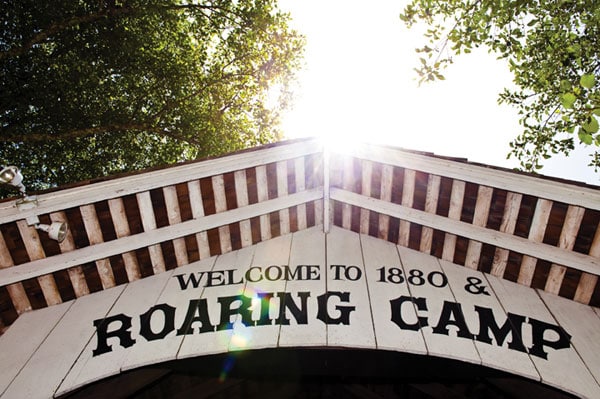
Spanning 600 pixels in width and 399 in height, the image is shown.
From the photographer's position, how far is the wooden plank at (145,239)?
387 centimetres

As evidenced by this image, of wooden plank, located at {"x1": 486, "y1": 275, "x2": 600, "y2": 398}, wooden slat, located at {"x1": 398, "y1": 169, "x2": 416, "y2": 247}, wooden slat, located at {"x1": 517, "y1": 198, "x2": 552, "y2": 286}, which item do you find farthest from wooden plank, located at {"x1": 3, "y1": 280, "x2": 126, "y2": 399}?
wooden slat, located at {"x1": 517, "y1": 198, "x2": 552, "y2": 286}

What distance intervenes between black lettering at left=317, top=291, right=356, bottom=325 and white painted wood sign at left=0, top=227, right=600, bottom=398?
0.5 inches

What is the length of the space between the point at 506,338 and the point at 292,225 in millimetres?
3183

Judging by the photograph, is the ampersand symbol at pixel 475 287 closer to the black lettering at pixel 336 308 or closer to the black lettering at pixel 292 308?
the black lettering at pixel 336 308

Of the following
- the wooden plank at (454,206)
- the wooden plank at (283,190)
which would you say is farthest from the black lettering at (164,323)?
the wooden plank at (454,206)

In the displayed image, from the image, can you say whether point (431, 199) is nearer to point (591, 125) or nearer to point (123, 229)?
point (591, 125)

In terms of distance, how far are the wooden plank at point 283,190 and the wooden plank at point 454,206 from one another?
229cm

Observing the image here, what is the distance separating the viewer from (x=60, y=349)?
11.7 feet

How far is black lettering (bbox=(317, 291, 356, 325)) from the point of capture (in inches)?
149

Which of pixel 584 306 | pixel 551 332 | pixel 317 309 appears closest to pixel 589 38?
pixel 584 306

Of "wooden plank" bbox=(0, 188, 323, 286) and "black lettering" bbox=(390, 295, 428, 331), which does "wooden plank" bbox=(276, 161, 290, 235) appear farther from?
"black lettering" bbox=(390, 295, 428, 331)

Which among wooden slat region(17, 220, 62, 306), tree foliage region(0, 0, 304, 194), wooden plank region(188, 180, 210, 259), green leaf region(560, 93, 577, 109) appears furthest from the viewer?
tree foliage region(0, 0, 304, 194)

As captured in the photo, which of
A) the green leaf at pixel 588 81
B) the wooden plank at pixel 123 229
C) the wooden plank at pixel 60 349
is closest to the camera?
the green leaf at pixel 588 81

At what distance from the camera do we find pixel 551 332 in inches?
140
